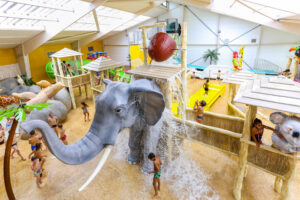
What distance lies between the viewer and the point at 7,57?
8.23 metres

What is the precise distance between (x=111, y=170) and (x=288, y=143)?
2931mm

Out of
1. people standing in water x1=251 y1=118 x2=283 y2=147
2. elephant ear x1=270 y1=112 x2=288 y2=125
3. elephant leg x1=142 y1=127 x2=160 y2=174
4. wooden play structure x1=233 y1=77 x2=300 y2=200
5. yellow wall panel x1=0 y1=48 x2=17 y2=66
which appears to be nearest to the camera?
wooden play structure x1=233 y1=77 x2=300 y2=200

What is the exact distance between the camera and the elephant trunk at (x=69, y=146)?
1.88 meters

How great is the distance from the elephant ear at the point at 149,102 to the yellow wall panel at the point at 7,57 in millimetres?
8920

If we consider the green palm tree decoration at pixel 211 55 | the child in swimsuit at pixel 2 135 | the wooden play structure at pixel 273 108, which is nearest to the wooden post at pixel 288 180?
the wooden play structure at pixel 273 108

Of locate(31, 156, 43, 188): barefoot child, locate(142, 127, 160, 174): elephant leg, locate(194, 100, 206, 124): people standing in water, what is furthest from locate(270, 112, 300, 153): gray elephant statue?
locate(31, 156, 43, 188): barefoot child

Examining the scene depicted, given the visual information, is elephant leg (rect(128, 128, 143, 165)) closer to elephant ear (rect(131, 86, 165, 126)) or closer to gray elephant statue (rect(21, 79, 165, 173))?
gray elephant statue (rect(21, 79, 165, 173))

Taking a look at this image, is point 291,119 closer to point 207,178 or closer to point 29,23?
point 207,178

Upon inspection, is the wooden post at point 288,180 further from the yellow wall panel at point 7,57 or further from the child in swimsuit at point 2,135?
the yellow wall panel at point 7,57

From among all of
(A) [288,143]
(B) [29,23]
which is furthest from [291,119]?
(B) [29,23]

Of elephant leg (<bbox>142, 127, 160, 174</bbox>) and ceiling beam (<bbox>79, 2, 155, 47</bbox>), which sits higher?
ceiling beam (<bbox>79, 2, 155, 47</bbox>)

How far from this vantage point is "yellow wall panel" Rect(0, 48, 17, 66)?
8.08 m

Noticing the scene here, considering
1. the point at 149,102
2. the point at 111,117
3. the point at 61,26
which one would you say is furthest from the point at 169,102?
the point at 61,26

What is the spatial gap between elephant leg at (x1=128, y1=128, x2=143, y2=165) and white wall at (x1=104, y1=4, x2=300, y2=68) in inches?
386
